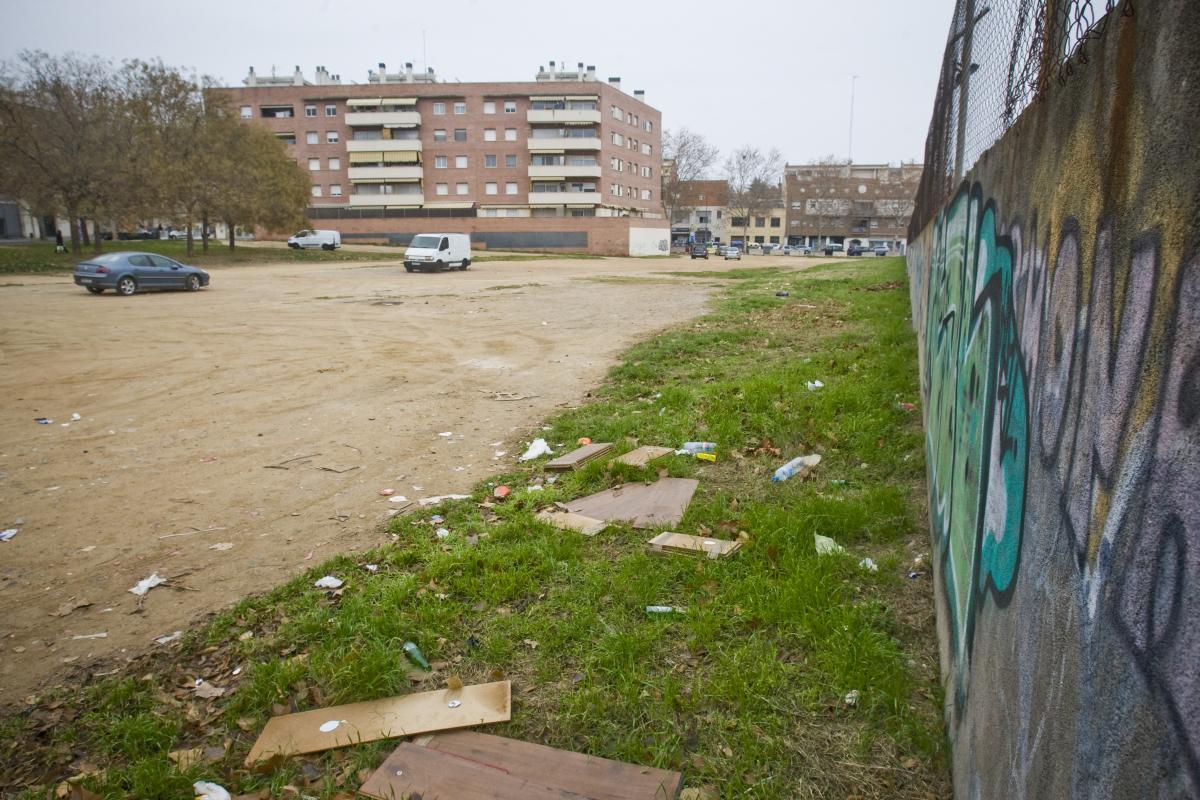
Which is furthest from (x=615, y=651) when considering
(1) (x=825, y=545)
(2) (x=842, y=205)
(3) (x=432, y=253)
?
(2) (x=842, y=205)

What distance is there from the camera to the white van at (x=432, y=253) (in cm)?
3562

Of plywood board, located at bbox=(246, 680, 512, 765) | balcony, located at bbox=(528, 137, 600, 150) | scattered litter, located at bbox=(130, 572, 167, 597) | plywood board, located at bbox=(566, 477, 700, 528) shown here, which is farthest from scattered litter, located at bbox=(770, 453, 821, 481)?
balcony, located at bbox=(528, 137, 600, 150)

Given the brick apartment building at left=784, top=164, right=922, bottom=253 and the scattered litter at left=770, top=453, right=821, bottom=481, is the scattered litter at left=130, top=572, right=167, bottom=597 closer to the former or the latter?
the scattered litter at left=770, top=453, right=821, bottom=481

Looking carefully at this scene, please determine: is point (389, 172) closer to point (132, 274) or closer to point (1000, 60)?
point (132, 274)

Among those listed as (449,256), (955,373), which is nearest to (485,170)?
(449,256)

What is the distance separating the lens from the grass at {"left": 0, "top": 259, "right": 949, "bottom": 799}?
2.87 meters

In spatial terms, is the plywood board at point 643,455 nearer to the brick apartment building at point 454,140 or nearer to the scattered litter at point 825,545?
the scattered litter at point 825,545

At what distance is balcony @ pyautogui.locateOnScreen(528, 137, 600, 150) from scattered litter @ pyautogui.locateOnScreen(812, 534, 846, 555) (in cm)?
8061

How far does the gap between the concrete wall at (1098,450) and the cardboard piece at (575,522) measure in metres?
2.71

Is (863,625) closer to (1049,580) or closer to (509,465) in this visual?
(1049,580)

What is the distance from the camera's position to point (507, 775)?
9.23 ft

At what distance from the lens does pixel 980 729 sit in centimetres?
214

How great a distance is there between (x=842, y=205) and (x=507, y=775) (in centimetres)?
11078

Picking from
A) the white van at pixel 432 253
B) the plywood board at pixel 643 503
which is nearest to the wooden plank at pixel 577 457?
the plywood board at pixel 643 503
